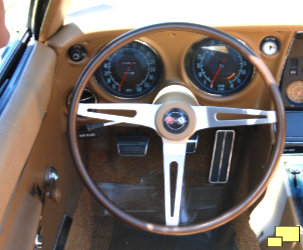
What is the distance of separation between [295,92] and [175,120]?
2.43 ft

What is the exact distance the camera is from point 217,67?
6.07 ft

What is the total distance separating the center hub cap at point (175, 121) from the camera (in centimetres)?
149

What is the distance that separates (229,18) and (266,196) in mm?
822

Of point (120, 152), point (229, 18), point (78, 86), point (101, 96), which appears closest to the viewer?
point (78, 86)

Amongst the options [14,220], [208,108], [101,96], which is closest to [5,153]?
[14,220]

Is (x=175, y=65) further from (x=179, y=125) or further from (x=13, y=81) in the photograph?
(x=13, y=81)

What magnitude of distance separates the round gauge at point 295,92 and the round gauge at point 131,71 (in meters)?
0.59

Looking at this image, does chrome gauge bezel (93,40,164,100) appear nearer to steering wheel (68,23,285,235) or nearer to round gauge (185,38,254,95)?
round gauge (185,38,254,95)

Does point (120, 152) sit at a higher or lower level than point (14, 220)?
higher

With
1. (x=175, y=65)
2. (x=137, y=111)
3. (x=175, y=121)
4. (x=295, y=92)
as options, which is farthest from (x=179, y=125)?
(x=295, y=92)

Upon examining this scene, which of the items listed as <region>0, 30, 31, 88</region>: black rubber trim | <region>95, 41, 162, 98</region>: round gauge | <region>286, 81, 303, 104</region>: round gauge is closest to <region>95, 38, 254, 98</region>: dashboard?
<region>95, 41, 162, 98</region>: round gauge

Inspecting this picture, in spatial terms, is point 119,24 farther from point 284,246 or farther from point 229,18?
point 284,246

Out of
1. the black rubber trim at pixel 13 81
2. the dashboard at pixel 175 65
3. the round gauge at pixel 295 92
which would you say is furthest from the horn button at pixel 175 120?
the round gauge at pixel 295 92

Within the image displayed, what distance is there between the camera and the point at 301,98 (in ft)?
6.48
